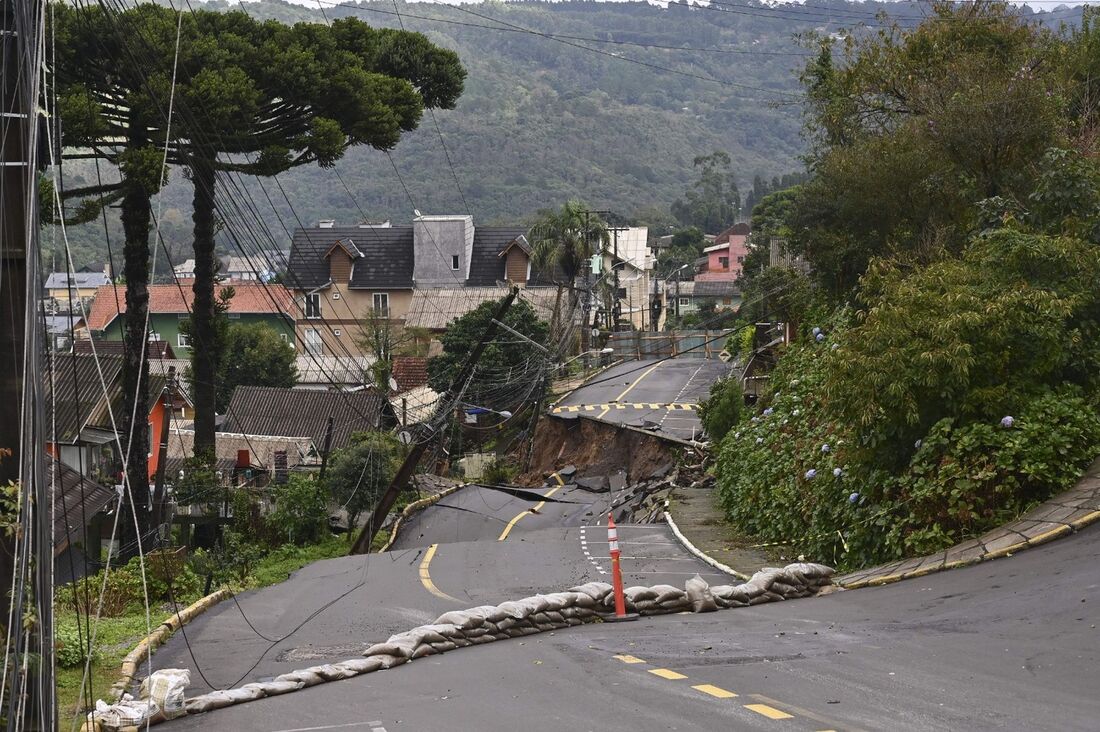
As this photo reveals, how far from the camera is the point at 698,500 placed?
28516mm

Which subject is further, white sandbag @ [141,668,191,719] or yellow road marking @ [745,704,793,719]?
white sandbag @ [141,668,191,719]

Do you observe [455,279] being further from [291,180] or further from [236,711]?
[291,180]

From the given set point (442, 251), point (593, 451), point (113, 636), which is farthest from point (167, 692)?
point (442, 251)

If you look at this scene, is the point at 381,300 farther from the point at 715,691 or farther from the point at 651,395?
the point at 715,691

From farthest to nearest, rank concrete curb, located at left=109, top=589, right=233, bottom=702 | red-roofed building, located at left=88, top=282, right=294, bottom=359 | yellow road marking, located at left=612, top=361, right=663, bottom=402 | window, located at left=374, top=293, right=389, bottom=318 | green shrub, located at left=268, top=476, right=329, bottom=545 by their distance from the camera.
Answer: red-roofed building, located at left=88, top=282, right=294, bottom=359 → window, located at left=374, top=293, right=389, bottom=318 → yellow road marking, located at left=612, top=361, right=663, bottom=402 → green shrub, located at left=268, top=476, right=329, bottom=545 → concrete curb, located at left=109, top=589, right=233, bottom=702

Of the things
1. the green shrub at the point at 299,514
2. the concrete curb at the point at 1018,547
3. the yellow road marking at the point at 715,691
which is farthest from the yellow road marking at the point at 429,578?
the green shrub at the point at 299,514

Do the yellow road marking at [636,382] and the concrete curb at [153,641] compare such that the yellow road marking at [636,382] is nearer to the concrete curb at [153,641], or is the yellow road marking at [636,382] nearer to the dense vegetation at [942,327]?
the dense vegetation at [942,327]

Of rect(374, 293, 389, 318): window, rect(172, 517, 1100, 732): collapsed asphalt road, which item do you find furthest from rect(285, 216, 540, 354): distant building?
rect(172, 517, 1100, 732): collapsed asphalt road

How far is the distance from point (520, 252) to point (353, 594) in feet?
202

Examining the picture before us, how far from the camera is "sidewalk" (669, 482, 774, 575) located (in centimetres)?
1939

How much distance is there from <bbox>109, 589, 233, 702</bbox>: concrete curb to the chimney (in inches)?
2328

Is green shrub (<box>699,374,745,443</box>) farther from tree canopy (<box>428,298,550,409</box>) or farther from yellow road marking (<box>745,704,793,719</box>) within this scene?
yellow road marking (<box>745,704,793,719</box>)

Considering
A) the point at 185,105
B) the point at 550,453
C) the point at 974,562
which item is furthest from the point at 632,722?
the point at 550,453

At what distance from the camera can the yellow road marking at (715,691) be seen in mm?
9164
